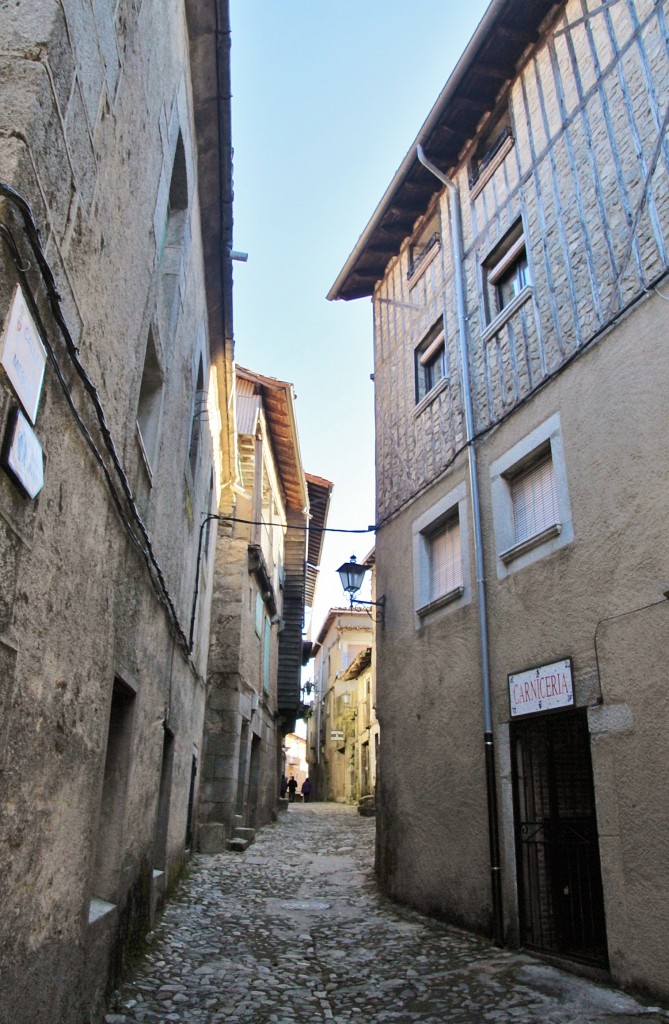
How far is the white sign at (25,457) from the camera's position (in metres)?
2.37

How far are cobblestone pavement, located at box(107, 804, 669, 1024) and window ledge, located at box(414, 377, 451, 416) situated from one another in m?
5.30

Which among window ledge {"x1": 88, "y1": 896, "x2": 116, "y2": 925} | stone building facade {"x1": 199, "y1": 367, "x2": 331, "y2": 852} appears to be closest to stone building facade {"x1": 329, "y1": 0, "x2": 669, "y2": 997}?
stone building facade {"x1": 199, "y1": 367, "x2": 331, "y2": 852}

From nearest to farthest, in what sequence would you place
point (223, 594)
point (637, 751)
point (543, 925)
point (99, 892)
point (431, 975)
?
point (99, 892) < point (637, 751) < point (431, 975) < point (543, 925) < point (223, 594)

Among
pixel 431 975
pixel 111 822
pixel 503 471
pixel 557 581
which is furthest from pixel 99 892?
pixel 503 471

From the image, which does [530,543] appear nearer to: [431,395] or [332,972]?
[431,395]

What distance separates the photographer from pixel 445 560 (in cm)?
816

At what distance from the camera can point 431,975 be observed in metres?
5.20

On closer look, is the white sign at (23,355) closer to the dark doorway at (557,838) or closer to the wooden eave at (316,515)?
the dark doorway at (557,838)

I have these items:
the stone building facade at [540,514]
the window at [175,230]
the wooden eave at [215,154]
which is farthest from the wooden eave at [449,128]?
the window at [175,230]

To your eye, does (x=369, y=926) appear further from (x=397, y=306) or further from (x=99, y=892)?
(x=397, y=306)

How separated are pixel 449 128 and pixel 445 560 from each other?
511 centimetres

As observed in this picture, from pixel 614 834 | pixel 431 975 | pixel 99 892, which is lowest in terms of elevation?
pixel 431 975

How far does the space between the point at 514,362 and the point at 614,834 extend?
13.5 ft

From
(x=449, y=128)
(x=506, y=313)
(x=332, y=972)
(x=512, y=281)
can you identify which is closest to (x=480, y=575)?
(x=506, y=313)
